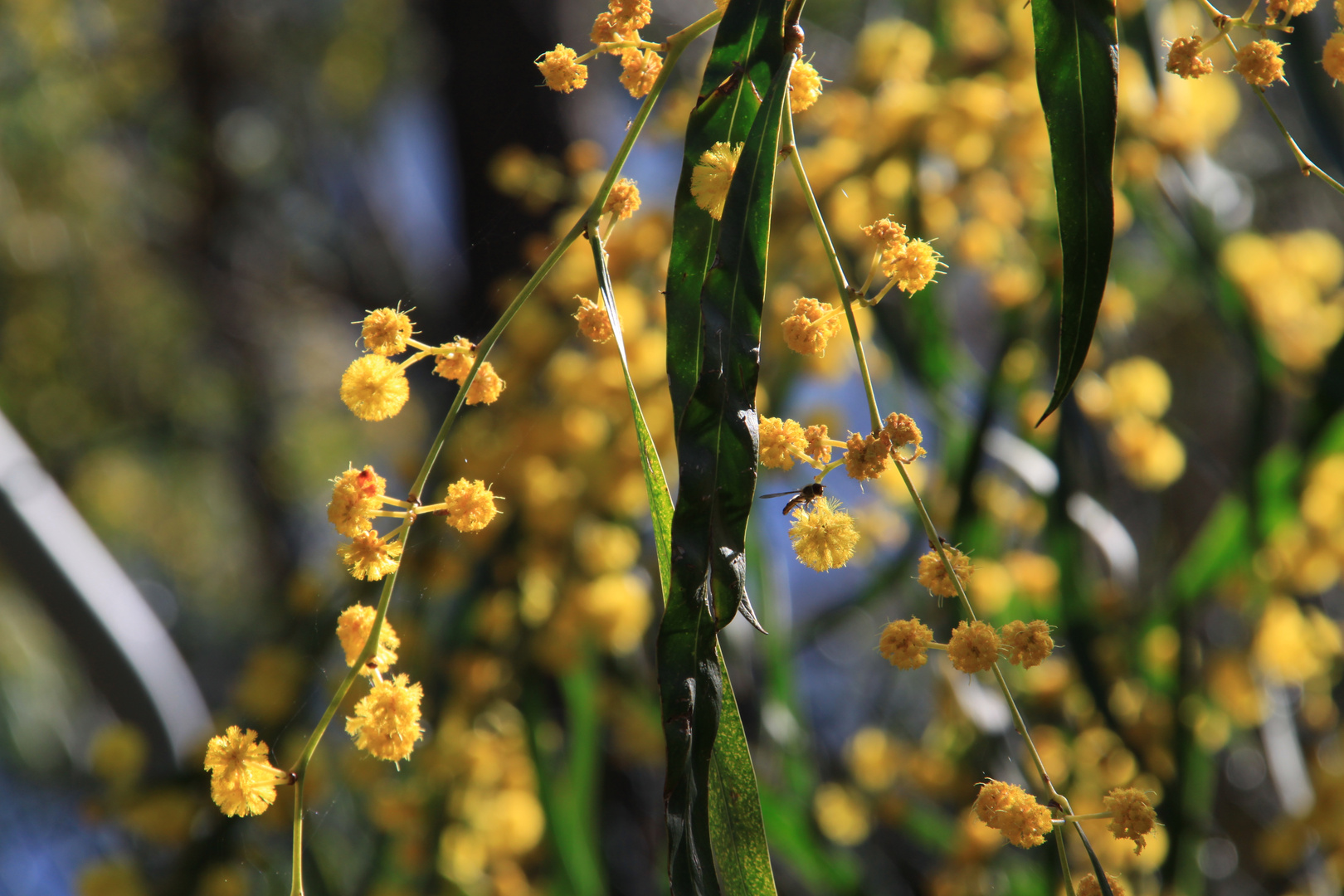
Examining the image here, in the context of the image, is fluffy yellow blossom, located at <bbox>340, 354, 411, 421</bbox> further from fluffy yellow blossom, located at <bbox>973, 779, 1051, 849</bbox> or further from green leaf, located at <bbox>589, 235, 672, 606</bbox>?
fluffy yellow blossom, located at <bbox>973, 779, 1051, 849</bbox>

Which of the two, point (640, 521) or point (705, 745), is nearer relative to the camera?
point (705, 745)

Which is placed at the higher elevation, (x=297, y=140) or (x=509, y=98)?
(x=509, y=98)

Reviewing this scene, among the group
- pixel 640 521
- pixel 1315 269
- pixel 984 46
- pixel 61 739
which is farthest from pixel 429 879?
pixel 61 739

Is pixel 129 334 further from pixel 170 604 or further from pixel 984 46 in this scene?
pixel 984 46

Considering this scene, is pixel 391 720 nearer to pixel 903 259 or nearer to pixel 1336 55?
pixel 903 259

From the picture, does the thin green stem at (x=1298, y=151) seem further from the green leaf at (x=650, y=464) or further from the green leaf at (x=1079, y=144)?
the green leaf at (x=650, y=464)

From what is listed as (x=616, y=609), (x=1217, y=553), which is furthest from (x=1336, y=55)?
(x=616, y=609)

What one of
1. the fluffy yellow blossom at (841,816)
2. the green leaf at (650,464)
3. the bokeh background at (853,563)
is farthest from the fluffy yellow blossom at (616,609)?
the green leaf at (650,464)
